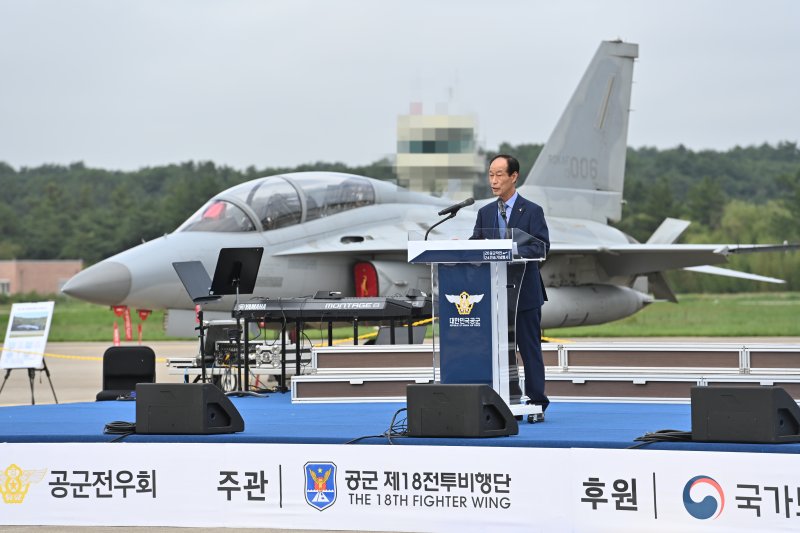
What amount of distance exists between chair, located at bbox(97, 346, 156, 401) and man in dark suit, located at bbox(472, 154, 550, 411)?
13.9ft

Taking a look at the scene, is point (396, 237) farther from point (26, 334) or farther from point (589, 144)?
point (26, 334)

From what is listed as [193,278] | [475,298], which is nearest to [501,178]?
[475,298]

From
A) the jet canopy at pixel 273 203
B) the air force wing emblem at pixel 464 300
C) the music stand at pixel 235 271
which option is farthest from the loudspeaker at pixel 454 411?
the jet canopy at pixel 273 203

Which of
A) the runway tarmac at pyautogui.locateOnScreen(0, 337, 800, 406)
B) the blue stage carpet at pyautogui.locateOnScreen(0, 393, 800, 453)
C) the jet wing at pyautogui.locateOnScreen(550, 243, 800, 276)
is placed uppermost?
the jet wing at pyautogui.locateOnScreen(550, 243, 800, 276)

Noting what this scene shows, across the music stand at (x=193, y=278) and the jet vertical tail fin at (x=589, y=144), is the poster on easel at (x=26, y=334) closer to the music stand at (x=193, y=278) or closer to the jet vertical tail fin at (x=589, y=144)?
the music stand at (x=193, y=278)

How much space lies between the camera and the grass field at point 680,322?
1120 inches

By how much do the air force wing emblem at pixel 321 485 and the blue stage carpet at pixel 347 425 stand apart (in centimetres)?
16

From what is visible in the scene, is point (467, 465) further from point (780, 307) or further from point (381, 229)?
point (780, 307)

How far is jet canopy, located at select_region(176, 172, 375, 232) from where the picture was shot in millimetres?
14891

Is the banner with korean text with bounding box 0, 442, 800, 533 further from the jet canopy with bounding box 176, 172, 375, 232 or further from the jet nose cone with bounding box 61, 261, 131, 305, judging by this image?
the jet canopy with bounding box 176, 172, 375, 232

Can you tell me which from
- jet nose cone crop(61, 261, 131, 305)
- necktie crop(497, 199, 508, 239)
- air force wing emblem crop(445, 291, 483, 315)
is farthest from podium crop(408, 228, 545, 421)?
jet nose cone crop(61, 261, 131, 305)

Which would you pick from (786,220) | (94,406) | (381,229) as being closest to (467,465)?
(94,406)

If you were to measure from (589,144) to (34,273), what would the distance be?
138 ft

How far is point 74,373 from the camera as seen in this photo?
18.0m
